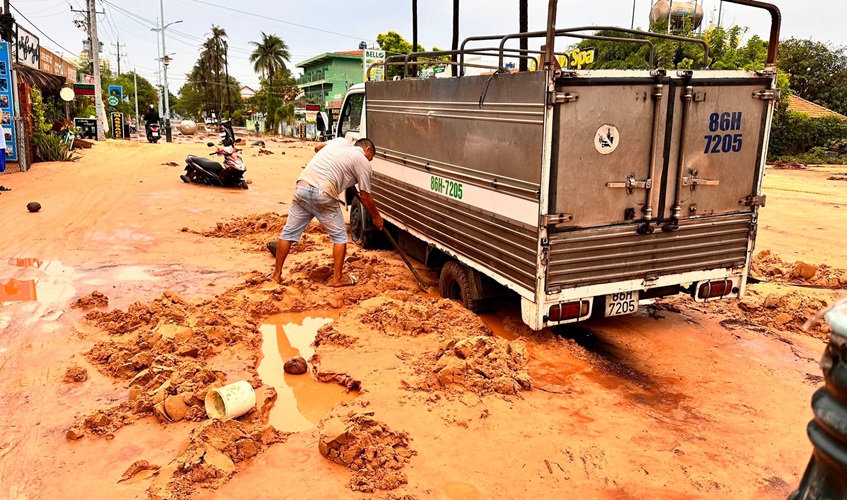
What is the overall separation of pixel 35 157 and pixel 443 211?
15.5 m

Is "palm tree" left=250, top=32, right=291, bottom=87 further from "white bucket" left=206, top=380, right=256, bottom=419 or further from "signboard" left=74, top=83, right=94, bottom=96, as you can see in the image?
"white bucket" left=206, top=380, right=256, bottom=419

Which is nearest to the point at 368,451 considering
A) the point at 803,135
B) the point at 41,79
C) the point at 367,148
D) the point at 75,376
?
the point at 75,376

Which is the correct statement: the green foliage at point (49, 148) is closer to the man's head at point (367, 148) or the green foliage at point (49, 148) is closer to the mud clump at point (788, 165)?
the man's head at point (367, 148)

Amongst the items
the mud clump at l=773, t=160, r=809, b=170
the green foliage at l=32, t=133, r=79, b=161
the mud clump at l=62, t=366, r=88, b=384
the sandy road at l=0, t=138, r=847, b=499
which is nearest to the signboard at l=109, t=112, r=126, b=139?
the green foliage at l=32, t=133, r=79, b=161

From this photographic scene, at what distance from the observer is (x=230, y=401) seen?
12.7 feet

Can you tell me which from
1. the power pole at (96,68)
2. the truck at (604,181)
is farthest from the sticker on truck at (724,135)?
the power pole at (96,68)

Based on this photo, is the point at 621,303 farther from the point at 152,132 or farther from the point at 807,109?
the point at 807,109

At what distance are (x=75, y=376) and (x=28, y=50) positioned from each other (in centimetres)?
1885

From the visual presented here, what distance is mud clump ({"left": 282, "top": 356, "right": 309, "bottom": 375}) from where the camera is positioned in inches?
189

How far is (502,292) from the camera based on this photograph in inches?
233

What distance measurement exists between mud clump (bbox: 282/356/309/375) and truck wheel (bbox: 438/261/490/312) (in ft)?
5.82

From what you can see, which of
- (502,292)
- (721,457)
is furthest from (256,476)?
(502,292)

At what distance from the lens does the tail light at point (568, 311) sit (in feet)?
15.9

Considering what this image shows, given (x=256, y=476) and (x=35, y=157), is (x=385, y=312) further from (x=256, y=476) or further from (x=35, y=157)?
(x=35, y=157)
